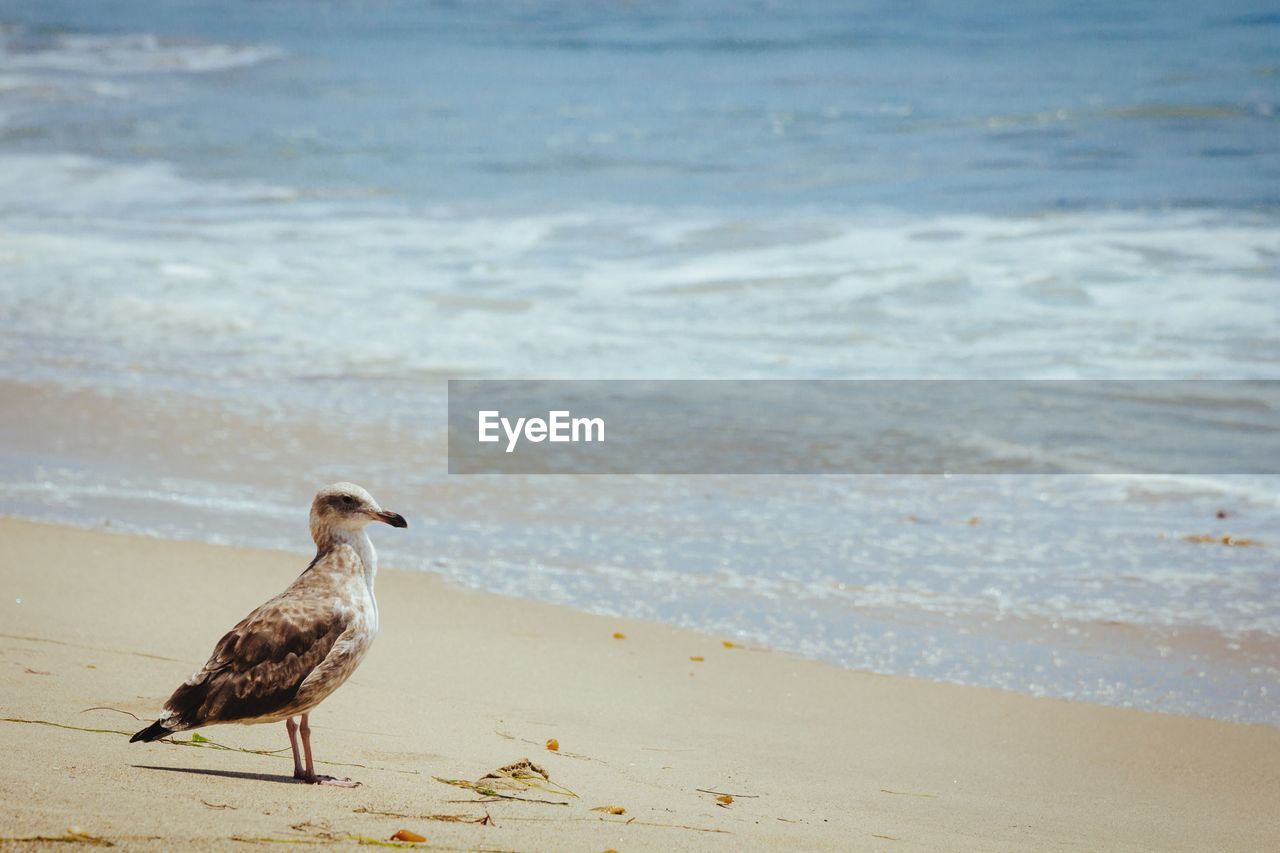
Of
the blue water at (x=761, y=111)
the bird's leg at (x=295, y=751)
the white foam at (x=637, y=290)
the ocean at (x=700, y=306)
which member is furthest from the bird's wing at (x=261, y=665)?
the blue water at (x=761, y=111)

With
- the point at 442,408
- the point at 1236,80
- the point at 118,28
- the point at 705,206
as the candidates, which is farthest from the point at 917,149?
the point at 118,28

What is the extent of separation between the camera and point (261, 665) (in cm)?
319

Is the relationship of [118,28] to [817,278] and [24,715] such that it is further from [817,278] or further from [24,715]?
[24,715]

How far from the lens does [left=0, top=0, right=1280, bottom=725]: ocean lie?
5859 mm

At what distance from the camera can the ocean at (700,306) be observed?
19.2 ft

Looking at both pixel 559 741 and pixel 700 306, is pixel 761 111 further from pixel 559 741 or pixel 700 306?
pixel 559 741

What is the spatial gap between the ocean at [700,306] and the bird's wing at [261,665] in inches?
93.4

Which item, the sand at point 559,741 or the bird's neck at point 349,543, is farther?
the bird's neck at point 349,543

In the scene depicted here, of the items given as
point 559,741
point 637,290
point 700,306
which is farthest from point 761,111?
point 559,741

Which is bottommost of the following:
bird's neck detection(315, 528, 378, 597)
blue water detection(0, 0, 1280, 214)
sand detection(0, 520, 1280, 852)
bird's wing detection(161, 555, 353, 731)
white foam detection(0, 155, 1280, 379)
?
sand detection(0, 520, 1280, 852)

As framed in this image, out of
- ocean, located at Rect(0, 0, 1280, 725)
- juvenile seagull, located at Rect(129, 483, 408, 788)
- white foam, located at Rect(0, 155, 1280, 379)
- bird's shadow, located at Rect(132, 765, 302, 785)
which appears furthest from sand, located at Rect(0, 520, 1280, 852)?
white foam, located at Rect(0, 155, 1280, 379)

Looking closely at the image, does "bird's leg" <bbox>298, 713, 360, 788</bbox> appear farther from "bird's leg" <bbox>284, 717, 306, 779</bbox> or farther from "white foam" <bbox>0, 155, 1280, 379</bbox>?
"white foam" <bbox>0, 155, 1280, 379</bbox>

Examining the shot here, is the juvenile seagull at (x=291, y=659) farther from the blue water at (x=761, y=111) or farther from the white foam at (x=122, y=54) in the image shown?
the white foam at (x=122, y=54)

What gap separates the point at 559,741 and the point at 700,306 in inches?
324
